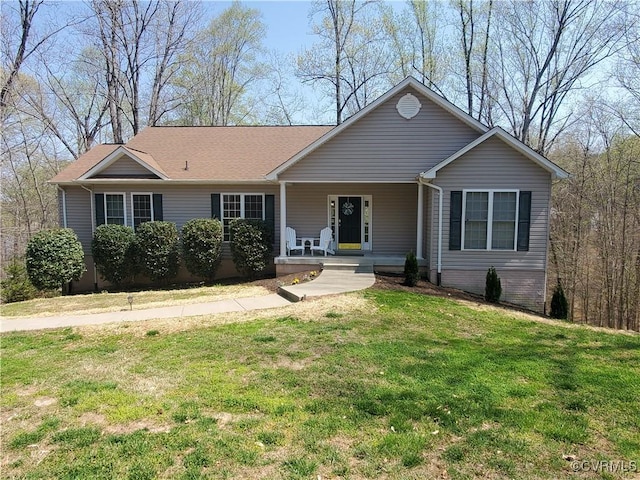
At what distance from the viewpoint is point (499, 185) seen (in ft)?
35.0

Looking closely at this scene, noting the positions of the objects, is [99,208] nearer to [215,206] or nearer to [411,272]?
[215,206]

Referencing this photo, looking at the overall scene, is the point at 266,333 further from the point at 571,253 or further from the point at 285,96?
the point at 285,96

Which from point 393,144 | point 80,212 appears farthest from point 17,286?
point 393,144

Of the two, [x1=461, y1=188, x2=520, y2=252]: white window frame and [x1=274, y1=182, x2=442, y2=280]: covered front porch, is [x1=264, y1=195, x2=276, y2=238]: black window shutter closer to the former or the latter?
[x1=274, y1=182, x2=442, y2=280]: covered front porch

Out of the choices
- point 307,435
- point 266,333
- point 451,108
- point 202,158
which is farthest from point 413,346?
point 202,158

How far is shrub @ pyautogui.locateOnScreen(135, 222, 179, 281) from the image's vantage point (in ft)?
40.6

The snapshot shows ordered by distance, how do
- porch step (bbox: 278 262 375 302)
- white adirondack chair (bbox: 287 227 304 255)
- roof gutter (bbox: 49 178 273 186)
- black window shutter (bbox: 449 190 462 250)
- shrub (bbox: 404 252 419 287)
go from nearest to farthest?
porch step (bbox: 278 262 375 302) < shrub (bbox: 404 252 419 287) < black window shutter (bbox: 449 190 462 250) < white adirondack chair (bbox: 287 227 304 255) < roof gutter (bbox: 49 178 273 186)

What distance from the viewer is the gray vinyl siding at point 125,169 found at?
13078 mm

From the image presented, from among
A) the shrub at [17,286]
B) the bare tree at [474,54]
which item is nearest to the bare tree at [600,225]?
the bare tree at [474,54]

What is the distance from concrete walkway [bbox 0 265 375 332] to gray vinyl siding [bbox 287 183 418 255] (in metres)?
2.83

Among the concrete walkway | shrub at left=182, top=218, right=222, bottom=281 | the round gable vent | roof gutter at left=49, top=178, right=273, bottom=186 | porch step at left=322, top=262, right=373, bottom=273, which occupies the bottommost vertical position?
the concrete walkway

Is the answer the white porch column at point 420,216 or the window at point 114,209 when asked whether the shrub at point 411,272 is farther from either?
the window at point 114,209

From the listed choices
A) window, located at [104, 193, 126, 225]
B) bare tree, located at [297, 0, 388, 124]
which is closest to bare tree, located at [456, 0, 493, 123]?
bare tree, located at [297, 0, 388, 124]

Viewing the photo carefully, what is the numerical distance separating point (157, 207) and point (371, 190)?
282 inches
